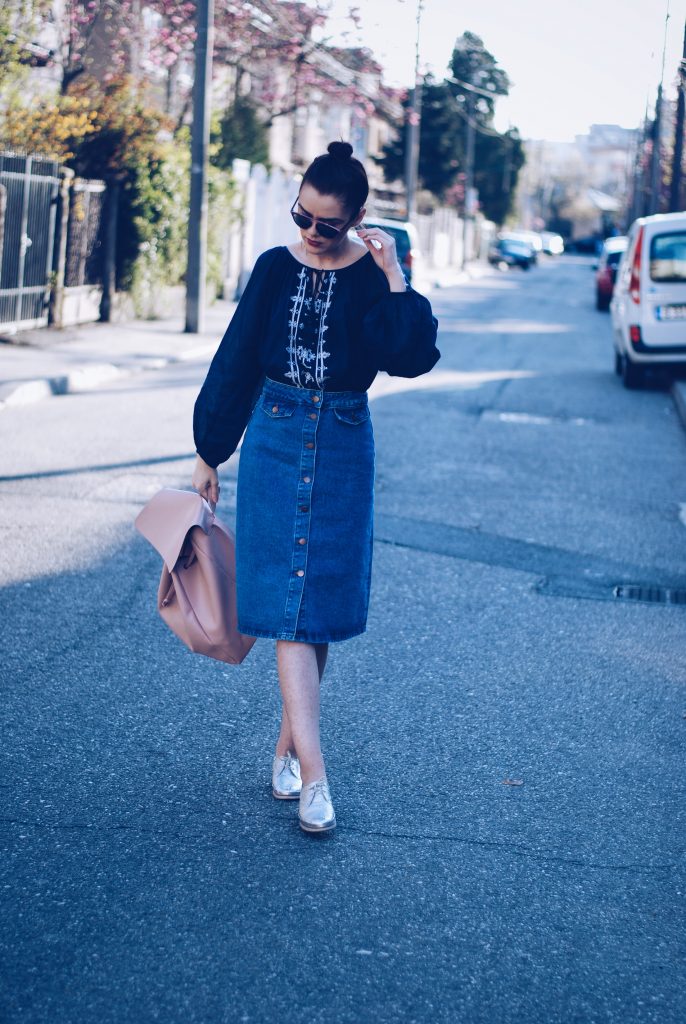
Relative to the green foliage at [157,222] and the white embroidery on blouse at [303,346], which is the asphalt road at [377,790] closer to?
the white embroidery on blouse at [303,346]

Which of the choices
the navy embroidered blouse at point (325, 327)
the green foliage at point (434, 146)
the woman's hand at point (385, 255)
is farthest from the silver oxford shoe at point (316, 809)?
the green foliage at point (434, 146)

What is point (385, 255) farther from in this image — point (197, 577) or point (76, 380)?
point (76, 380)

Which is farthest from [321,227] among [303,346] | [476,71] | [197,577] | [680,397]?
[476,71]

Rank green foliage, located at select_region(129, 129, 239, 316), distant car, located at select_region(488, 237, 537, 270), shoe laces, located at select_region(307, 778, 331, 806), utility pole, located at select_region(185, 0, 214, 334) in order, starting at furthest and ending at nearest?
distant car, located at select_region(488, 237, 537, 270) → green foliage, located at select_region(129, 129, 239, 316) → utility pole, located at select_region(185, 0, 214, 334) → shoe laces, located at select_region(307, 778, 331, 806)

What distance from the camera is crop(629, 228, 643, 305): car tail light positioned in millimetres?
15758

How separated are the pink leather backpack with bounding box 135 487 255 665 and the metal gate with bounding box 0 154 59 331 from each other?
1264 cm

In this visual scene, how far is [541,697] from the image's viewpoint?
17.2 ft

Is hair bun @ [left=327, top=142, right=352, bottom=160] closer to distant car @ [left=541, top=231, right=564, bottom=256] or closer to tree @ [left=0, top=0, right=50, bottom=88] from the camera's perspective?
tree @ [left=0, top=0, right=50, bottom=88]

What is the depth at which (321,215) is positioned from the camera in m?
3.62

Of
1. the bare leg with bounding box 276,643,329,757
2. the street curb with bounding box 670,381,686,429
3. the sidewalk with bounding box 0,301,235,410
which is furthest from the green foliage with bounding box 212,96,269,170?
the bare leg with bounding box 276,643,329,757

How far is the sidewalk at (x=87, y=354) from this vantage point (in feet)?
43.0

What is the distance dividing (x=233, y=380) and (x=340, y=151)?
2.19 feet

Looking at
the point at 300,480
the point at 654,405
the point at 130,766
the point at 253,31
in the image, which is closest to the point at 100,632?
the point at 130,766

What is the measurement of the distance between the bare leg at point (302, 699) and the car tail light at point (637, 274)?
12.6m
